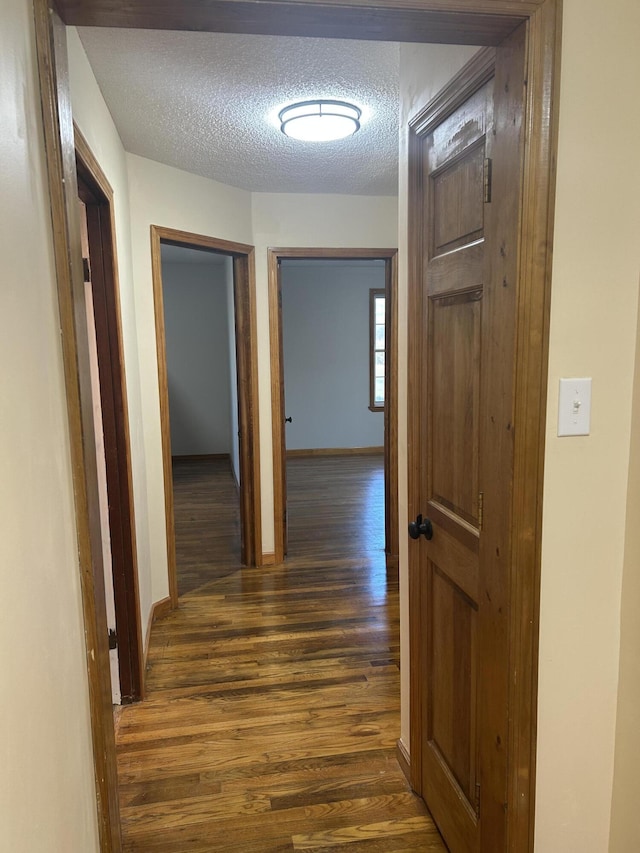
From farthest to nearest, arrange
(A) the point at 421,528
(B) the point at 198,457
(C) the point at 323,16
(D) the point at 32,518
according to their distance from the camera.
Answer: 1. (B) the point at 198,457
2. (A) the point at 421,528
3. (C) the point at 323,16
4. (D) the point at 32,518

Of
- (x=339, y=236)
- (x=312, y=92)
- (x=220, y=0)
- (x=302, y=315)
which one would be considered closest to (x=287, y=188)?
(x=339, y=236)

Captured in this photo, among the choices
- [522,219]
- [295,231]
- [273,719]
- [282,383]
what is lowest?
[273,719]

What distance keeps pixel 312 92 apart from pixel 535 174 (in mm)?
1526

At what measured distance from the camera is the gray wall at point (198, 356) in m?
7.40

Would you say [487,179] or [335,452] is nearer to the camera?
[487,179]

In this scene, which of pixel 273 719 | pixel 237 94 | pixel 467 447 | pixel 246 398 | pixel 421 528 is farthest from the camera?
pixel 246 398

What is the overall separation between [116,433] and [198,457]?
539 cm

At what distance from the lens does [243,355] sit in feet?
13.1

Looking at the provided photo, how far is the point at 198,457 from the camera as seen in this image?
25.4 ft

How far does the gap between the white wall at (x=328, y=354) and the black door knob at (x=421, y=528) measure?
6052 millimetres

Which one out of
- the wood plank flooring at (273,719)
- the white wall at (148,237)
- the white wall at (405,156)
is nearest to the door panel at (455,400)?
the white wall at (405,156)

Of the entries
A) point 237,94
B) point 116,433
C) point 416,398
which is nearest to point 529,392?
point 416,398

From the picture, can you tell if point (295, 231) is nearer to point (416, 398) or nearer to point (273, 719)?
point (416, 398)

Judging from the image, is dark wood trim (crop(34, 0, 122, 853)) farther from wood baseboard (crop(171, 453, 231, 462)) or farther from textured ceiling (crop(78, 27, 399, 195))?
wood baseboard (crop(171, 453, 231, 462))
